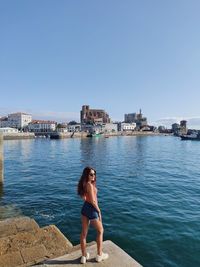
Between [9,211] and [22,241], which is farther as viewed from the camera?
[9,211]

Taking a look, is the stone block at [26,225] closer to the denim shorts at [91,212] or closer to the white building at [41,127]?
the denim shorts at [91,212]

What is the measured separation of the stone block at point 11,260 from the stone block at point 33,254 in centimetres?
15

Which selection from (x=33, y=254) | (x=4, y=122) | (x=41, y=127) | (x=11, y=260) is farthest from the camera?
(x=4, y=122)

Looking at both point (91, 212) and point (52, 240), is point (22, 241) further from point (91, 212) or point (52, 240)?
point (91, 212)

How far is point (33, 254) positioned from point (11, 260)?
65 cm

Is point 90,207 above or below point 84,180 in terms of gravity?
below

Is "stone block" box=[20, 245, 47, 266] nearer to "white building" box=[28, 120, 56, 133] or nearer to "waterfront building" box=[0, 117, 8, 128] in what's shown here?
"white building" box=[28, 120, 56, 133]

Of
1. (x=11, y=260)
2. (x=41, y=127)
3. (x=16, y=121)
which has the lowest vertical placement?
(x=11, y=260)

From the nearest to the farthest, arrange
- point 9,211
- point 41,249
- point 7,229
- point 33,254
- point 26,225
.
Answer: point 33,254 < point 41,249 < point 7,229 < point 26,225 < point 9,211

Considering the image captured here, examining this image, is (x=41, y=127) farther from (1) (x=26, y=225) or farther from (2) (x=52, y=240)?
(2) (x=52, y=240)

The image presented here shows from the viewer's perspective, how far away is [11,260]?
280 inches

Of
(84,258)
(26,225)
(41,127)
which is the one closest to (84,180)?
(84,258)

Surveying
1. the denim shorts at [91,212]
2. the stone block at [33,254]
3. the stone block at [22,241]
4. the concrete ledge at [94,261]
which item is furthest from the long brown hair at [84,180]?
the stone block at [22,241]

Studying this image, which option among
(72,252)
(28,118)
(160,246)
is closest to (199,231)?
(160,246)
